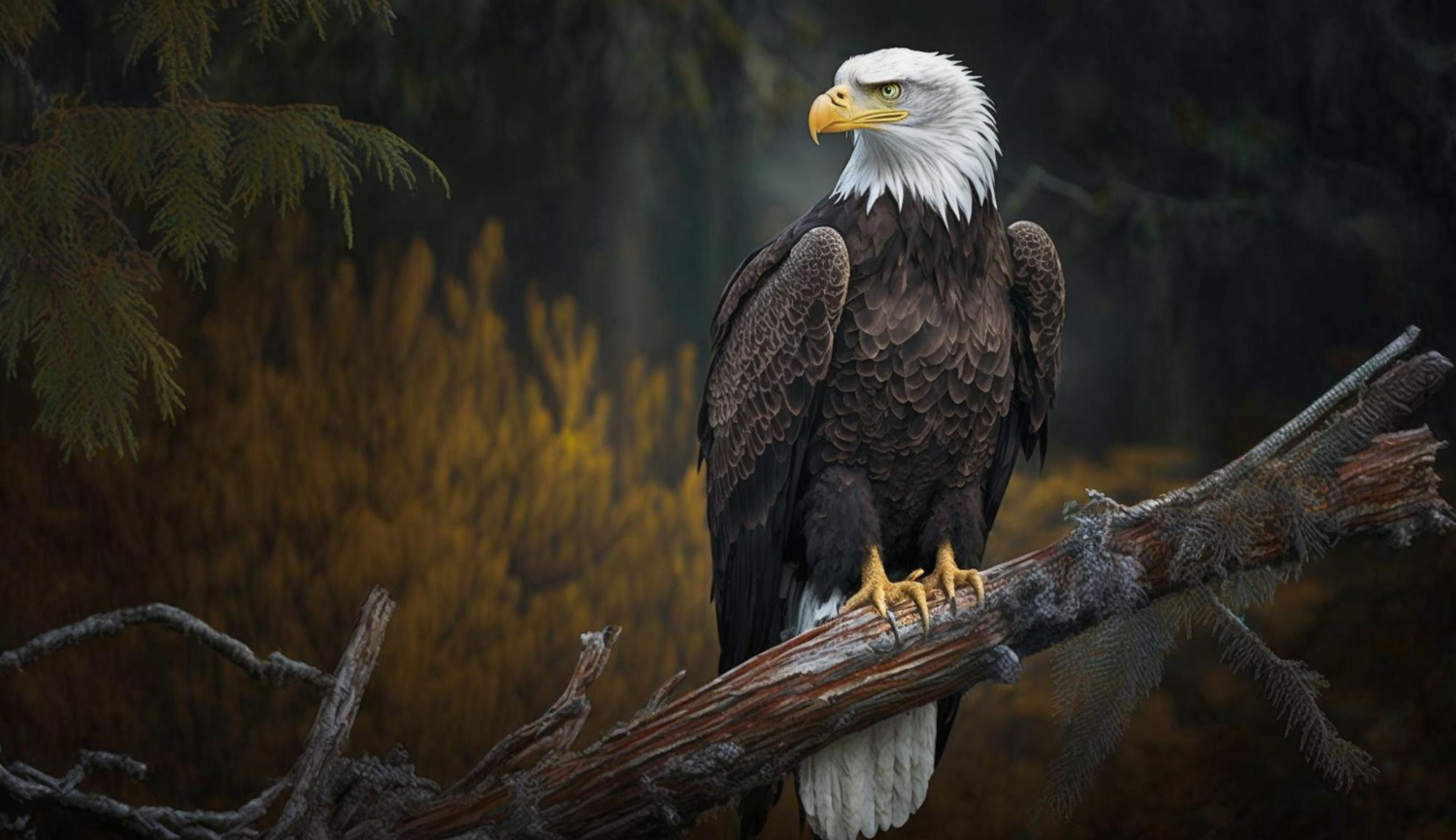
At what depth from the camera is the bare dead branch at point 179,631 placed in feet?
9.56

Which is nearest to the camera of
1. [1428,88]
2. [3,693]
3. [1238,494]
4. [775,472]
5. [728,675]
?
[1238,494]

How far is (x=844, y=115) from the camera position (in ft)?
9.18

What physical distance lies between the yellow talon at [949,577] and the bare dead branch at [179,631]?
1.25 metres

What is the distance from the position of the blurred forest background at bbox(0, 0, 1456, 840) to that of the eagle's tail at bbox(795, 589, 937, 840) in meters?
1.22

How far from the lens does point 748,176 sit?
410cm

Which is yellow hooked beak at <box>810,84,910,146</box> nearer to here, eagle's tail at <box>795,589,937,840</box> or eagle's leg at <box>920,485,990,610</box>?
eagle's leg at <box>920,485,990,610</box>

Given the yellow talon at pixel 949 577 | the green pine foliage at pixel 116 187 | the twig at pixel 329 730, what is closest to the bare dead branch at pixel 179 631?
the twig at pixel 329 730

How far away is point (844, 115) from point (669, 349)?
4.57ft

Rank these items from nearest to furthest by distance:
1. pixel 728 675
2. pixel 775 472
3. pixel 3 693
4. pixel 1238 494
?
pixel 1238 494, pixel 728 675, pixel 775 472, pixel 3 693

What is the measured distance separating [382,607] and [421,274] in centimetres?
137

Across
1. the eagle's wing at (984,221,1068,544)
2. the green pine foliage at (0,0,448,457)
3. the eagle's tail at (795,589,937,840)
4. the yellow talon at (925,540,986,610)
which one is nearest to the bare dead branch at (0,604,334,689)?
the green pine foliage at (0,0,448,457)

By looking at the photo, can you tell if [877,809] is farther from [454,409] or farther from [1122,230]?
[1122,230]

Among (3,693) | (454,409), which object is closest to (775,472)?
(454,409)

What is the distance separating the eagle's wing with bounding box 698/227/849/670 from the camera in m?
2.73
